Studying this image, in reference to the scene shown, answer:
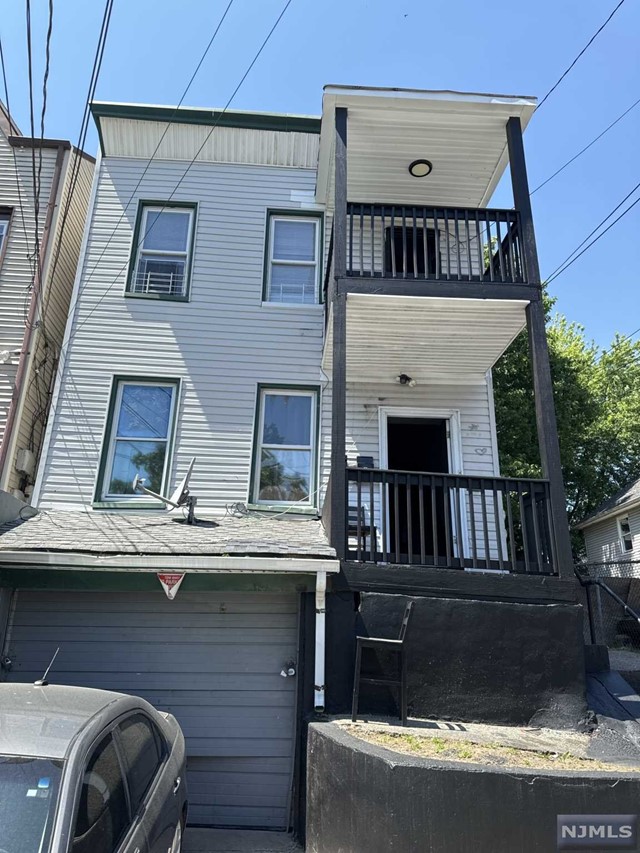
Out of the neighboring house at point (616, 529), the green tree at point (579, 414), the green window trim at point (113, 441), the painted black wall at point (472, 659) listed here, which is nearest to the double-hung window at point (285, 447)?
the green window trim at point (113, 441)

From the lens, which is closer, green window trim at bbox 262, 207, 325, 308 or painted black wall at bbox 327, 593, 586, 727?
painted black wall at bbox 327, 593, 586, 727

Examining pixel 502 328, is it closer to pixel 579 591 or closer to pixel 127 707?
pixel 579 591

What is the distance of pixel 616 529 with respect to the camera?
17.8 metres

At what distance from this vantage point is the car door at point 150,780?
9.89 feet

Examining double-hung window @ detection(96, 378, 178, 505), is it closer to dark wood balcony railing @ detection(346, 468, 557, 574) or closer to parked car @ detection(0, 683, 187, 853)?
dark wood balcony railing @ detection(346, 468, 557, 574)

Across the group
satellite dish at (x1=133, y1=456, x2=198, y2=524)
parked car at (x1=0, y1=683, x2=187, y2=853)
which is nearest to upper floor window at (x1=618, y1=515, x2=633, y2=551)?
satellite dish at (x1=133, y1=456, x2=198, y2=524)

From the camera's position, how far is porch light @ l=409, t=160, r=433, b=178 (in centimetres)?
829

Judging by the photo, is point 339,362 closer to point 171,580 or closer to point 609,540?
point 171,580

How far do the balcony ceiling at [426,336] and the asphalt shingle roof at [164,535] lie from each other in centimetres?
252

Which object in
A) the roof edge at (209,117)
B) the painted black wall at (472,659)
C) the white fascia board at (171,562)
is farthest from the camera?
the roof edge at (209,117)

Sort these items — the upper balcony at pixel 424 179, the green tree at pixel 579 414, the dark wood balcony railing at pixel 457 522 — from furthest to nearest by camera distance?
the green tree at pixel 579 414, the upper balcony at pixel 424 179, the dark wood balcony railing at pixel 457 522

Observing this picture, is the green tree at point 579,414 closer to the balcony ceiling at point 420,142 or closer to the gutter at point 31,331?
the balcony ceiling at point 420,142

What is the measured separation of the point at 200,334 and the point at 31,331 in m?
2.50

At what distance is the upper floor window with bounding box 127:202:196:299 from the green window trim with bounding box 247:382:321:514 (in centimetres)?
213
